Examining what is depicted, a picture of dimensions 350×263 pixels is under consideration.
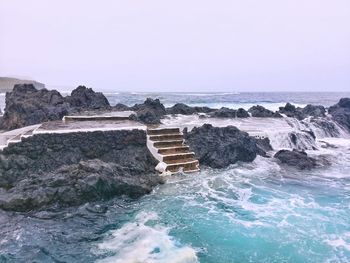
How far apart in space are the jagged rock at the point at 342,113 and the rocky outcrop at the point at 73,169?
1647 centimetres

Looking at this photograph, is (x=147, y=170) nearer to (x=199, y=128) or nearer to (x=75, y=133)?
(x=75, y=133)

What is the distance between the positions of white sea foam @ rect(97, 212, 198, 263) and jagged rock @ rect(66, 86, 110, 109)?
12.7 m

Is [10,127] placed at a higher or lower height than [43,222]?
higher

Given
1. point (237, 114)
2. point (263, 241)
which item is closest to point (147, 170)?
point (263, 241)

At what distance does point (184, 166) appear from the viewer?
1223 cm

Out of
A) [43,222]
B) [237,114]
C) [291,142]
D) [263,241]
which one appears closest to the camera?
[263,241]

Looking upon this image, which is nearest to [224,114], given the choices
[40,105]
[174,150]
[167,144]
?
[167,144]

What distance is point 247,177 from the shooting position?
1202 centimetres

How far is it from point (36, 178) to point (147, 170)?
347 centimetres

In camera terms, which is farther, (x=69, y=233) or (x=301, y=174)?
(x=301, y=174)

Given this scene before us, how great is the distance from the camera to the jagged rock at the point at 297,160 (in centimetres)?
1362

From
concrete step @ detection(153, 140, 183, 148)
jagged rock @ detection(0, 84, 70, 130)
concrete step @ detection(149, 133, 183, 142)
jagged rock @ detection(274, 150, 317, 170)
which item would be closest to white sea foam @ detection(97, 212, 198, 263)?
concrete step @ detection(153, 140, 183, 148)

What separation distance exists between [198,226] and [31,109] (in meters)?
11.1

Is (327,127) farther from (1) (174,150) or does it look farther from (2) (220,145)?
(1) (174,150)
